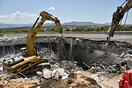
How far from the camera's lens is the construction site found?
5.29 meters

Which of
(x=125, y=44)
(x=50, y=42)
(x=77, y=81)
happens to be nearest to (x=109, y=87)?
(x=77, y=81)

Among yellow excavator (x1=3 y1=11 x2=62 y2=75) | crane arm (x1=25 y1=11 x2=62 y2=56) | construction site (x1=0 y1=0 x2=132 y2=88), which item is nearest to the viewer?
construction site (x1=0 y1=0 x2=132 y2=88)

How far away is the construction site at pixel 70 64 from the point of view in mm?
5289

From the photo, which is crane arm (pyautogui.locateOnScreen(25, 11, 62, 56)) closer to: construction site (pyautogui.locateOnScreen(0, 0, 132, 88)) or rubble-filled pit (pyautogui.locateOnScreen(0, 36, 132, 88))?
construction site (pyautogui.locateOnScreen(0, 0, 132, 88))

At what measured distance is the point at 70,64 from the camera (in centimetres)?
1202

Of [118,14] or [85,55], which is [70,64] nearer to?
[85,55]

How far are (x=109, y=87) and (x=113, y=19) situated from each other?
606cm

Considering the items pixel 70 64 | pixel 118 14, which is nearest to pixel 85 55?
pixel 70 64

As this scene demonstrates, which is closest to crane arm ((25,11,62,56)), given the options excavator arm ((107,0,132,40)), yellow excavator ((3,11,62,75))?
yellow excavator ((3,11,62,75))

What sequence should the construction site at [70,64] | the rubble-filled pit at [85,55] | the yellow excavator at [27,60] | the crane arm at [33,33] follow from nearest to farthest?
the construction site at [70,64] → the rubble-filled pit at [85,55] → the yellow excavator at [27,60] → the crane arm at [33,33]

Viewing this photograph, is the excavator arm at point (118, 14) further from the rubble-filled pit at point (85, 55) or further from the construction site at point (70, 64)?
the rubble-filled pit at point (85, 55)

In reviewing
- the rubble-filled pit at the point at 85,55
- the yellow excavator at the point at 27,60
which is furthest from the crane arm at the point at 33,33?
the rubble-filled pit at the point at 85,55

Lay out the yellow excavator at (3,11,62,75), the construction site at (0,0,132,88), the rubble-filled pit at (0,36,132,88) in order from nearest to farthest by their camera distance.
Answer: the construction site at (0,0,132,88) → the rubble-filled pit at (0,36,132,88) → the yellow excavator at (3,11,62,75)

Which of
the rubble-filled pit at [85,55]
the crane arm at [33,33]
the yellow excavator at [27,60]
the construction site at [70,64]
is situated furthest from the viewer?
the crane arm at [33,33]
